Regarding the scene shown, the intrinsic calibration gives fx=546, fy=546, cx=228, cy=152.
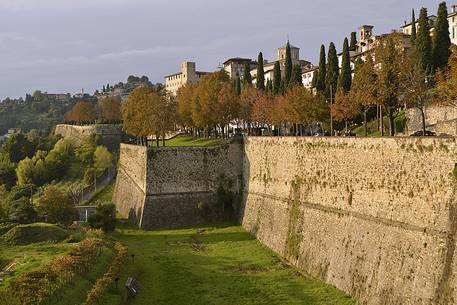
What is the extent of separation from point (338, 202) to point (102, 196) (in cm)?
4721

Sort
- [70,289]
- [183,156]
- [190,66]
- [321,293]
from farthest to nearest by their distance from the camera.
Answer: [190,66]
[183,156]
[321,293]
[70,289]

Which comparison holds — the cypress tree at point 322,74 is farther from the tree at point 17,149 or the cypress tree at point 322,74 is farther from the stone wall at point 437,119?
the tree at point 17,149

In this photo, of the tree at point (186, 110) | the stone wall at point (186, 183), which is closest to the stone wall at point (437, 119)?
the stone wall at point (186, 183)

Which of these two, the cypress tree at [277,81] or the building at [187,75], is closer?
the cypress tree at [277,81]

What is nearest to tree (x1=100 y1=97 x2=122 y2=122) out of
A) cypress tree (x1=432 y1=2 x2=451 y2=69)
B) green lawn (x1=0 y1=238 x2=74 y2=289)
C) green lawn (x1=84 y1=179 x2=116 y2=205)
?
green lawn (x1=84 y1=179 x2=116 y2=205)

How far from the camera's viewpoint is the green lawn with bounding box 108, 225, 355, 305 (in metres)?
29.3

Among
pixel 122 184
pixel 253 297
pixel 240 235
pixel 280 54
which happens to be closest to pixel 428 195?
pixel 253 297

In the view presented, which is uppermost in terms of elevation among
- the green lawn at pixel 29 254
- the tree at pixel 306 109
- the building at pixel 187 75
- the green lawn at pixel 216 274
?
the building at pixel 187 75

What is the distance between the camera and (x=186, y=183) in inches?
2013

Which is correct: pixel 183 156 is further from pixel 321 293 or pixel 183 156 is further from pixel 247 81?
pixel 247 81

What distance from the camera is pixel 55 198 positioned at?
173 feet

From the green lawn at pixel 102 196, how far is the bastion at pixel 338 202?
17.9 m

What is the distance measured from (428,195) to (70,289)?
694 inches

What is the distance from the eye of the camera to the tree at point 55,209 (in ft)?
172
